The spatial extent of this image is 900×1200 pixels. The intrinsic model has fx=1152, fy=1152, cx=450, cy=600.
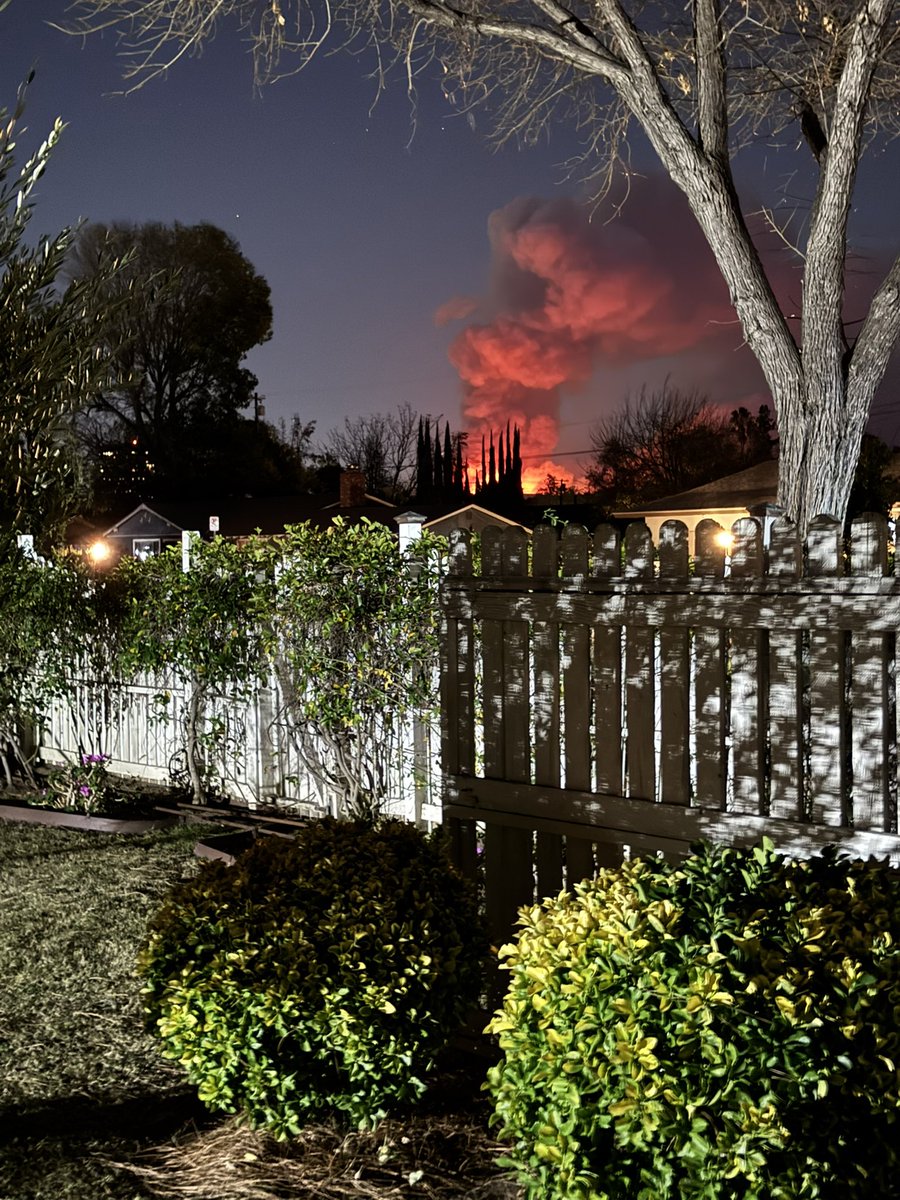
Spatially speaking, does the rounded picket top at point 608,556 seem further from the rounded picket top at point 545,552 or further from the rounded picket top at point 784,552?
the rounded picket top at point 784,552

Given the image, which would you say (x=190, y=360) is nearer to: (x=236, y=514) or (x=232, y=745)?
(x=236, y=514)

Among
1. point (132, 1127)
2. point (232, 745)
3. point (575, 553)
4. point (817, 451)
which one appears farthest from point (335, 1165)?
point (232, 745)

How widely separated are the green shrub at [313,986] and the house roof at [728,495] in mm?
26034

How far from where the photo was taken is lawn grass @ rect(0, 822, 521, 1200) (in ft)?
11.9

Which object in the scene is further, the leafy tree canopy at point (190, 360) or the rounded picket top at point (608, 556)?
the leafy tree canopy at point (190, 360)

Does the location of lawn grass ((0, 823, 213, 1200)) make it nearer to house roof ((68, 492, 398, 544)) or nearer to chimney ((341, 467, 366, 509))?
house roof ((68, 492, 398, 544))

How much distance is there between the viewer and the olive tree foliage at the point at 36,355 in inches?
187

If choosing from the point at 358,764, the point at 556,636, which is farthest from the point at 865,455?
the point at 556,636

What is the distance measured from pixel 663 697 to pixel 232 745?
19.8ft

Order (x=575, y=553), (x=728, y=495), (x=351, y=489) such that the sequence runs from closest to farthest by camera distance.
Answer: (x=575, y=553), (x=728, y=495), (x=351, y=489)

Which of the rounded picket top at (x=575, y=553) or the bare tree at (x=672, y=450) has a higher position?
the bare tree at (x=672, y=450)

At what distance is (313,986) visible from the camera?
11.7 feet

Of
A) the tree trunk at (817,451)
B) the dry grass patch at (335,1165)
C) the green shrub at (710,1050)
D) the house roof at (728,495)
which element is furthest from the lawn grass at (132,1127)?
the house roof at (728,495)

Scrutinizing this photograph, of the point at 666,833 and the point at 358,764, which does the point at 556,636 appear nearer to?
the point at 666,833
